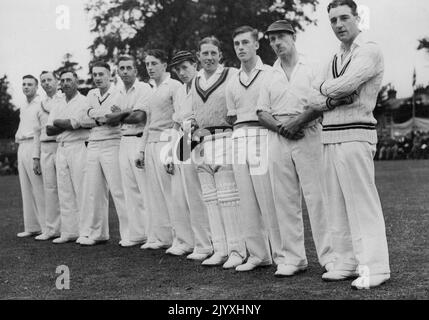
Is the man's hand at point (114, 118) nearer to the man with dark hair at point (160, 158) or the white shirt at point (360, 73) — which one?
the man with dark hair at point (160, 158)

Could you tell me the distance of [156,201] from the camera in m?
8.72

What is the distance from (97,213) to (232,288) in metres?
3.88

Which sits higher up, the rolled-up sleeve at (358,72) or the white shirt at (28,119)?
the rolled-up sleeve at (358,72)

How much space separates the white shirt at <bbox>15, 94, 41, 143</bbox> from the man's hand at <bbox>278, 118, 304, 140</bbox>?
525 centimetres

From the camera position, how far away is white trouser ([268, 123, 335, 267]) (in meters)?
6.28

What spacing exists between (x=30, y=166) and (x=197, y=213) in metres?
3.72

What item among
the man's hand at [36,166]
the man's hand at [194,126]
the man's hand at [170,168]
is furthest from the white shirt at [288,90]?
the man's hand at [36,166]

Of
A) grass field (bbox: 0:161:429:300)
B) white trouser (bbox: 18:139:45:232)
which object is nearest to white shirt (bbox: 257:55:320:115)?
grass field (bbox: 0:161:429:300)

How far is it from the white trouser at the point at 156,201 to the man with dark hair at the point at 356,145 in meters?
3.13

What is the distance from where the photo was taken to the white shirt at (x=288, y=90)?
6309 mm

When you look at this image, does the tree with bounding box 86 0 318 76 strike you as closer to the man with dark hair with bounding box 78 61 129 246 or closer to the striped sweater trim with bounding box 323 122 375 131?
the man with dark hair with bounding box 78 61 129 246

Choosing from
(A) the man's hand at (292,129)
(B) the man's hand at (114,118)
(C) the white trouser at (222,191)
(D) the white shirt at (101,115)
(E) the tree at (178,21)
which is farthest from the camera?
(E) the tree at (178,21)

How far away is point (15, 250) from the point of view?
894 cm
